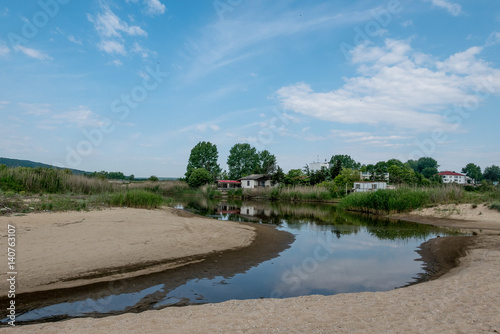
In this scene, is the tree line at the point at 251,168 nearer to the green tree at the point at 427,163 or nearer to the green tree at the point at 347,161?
the green tree at the point at 347,161

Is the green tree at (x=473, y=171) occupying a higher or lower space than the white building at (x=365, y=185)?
higher

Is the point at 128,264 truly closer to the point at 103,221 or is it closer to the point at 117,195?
the point at 103,221

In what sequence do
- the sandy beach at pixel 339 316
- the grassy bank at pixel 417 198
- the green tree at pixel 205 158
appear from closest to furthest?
the sandy beach at pixel 339 316 → the grassy bank at pixel 417 198 → the green tree at pixel 205 158

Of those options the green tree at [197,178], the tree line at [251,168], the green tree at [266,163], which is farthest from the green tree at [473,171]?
the green tree at [197,178]

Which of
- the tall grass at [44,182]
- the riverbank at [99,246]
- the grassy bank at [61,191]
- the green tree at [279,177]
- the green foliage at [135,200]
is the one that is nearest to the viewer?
the riverbank at [99,246]

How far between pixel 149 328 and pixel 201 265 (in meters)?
4.79

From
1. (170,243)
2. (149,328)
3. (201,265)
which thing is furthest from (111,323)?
(170,243)

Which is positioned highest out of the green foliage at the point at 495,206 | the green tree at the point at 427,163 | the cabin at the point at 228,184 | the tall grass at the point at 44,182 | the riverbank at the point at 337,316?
the green tree at the point at 427,163

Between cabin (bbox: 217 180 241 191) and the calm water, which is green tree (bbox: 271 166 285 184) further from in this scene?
the calm water

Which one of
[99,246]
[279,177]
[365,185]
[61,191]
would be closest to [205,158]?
[279,177]

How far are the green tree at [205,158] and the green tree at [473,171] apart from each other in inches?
3506

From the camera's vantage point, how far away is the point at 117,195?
18344mm

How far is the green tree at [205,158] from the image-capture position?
268 feet

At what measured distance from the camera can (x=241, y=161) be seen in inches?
3418
